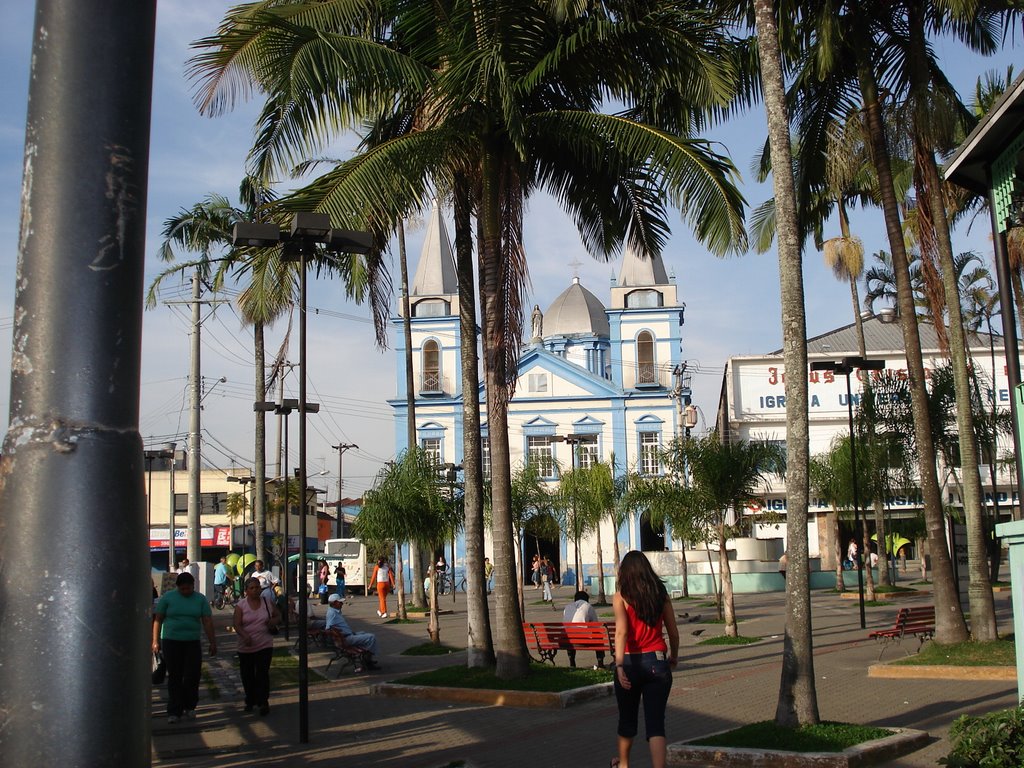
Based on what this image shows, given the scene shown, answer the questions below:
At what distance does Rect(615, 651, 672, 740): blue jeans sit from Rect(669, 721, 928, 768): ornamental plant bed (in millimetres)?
1556

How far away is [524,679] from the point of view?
1353 centimetres

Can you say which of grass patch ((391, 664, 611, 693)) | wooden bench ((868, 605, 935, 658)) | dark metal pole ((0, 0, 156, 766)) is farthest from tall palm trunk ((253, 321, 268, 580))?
dark metal pole ((0, 0, 156, 766))

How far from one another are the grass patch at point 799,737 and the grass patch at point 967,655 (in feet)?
19.2

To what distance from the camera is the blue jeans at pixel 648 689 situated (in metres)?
7.54

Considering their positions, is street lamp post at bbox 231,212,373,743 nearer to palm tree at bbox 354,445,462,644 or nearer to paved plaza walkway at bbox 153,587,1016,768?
paved plaza walkway at bbox 153,587,1016,768

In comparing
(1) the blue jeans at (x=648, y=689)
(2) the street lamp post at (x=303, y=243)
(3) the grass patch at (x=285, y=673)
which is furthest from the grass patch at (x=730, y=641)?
(1) the blue jeans at (x=648, y=689)

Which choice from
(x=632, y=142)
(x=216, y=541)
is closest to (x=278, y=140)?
(x=632, y=142)

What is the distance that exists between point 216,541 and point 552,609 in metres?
38.4

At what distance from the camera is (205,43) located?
11922 mm

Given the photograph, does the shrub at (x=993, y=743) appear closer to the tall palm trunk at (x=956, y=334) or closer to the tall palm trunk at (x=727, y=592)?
the tall palm trunk at (x=956, y=334)

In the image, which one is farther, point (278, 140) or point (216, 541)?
point (216, 541)

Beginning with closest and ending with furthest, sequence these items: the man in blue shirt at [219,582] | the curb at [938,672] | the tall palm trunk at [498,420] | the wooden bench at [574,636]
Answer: the tall palm trunk at [498,420] < the curb at [938,672] < the wooden bench at [574,636] < the man in blue shirt at [219,582]

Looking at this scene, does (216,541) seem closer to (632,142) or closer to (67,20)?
(632,142)

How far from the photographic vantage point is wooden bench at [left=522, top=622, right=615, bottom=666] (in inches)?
622
